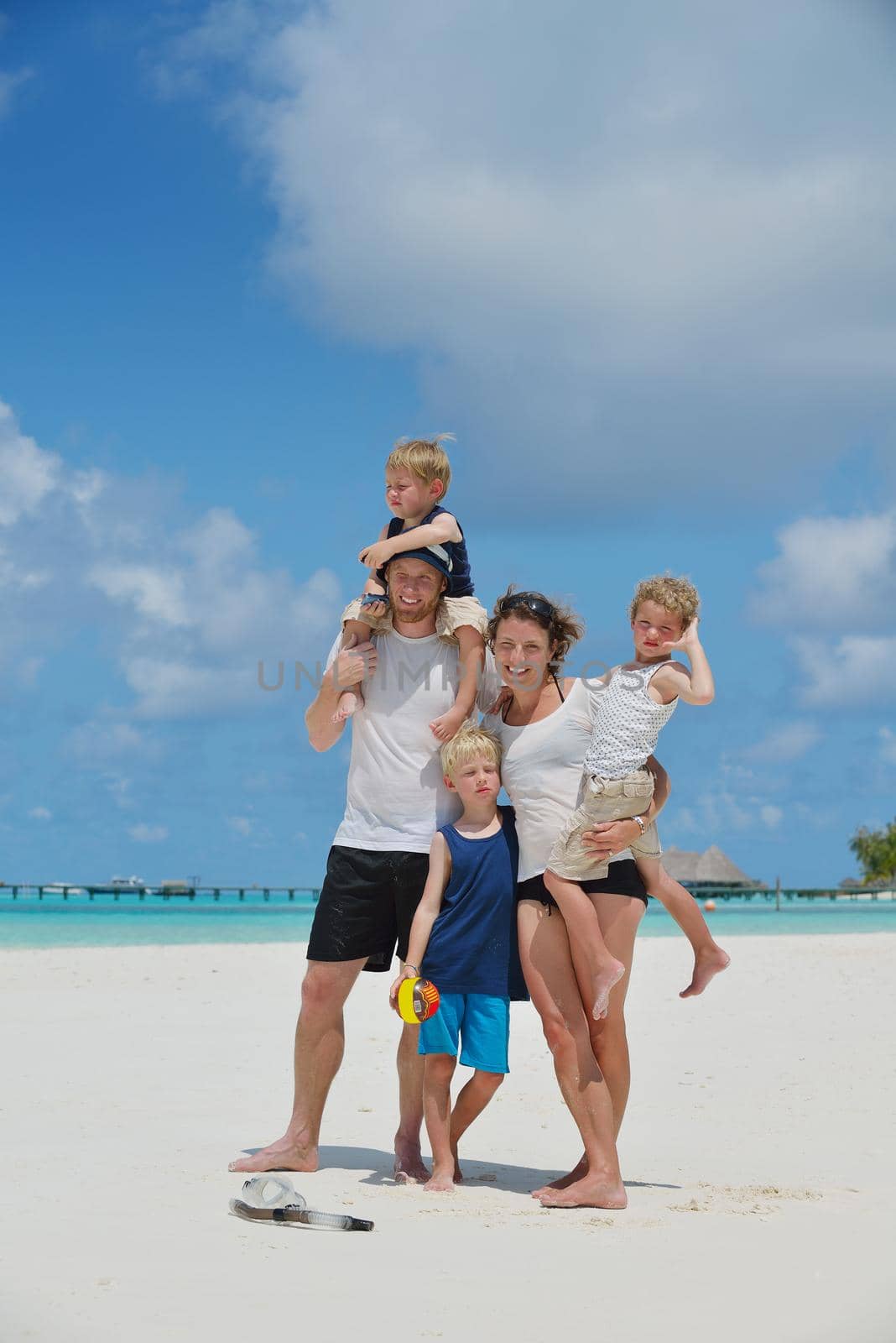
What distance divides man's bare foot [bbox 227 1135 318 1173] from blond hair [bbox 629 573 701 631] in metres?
2.50

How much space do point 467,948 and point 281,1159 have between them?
1.16m

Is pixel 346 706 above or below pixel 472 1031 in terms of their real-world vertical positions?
above

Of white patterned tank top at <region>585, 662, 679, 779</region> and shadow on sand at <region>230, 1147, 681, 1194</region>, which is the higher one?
white patterned tank top at <region>585, 662, 679, 779</region>

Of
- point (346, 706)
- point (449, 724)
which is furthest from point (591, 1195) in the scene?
point (346, 706)

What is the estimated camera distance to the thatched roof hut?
72875 mm

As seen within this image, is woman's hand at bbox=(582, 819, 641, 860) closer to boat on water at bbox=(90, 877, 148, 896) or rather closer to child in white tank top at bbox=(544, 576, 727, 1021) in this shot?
child in white tank top at bbox=(544, 576, 727, 1021)

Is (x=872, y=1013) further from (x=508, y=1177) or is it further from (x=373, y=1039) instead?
(x=508, y=1177)

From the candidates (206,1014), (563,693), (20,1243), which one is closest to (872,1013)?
(206,1014)

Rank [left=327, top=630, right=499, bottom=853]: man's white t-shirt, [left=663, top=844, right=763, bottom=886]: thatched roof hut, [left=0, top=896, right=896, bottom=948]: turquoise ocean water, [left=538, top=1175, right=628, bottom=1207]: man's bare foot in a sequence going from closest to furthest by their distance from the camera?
[left=538, top=1175, right=628, bottom=1207]: man's bare foot → [left=327, top=630, right=499, bottom=853]: man's white t-shirt → [left=0, top=896, right=896, bottom=948]: turquoise ocean water → [left=663, top=844, right=763, bottom=886]: thatched roof hut

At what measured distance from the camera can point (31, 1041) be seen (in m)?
8.98

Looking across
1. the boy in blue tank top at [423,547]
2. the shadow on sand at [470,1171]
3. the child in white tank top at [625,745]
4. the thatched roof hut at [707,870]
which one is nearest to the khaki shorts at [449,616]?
the boy in blue tank top at [423,547]

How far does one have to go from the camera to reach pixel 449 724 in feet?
16.5

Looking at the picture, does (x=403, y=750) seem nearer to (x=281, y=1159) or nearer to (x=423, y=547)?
(x=423, y=547)

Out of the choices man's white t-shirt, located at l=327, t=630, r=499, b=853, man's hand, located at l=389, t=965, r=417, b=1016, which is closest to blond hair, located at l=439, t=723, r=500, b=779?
man's white t-shirt, located at l=327, t=630, r=499, b=853
